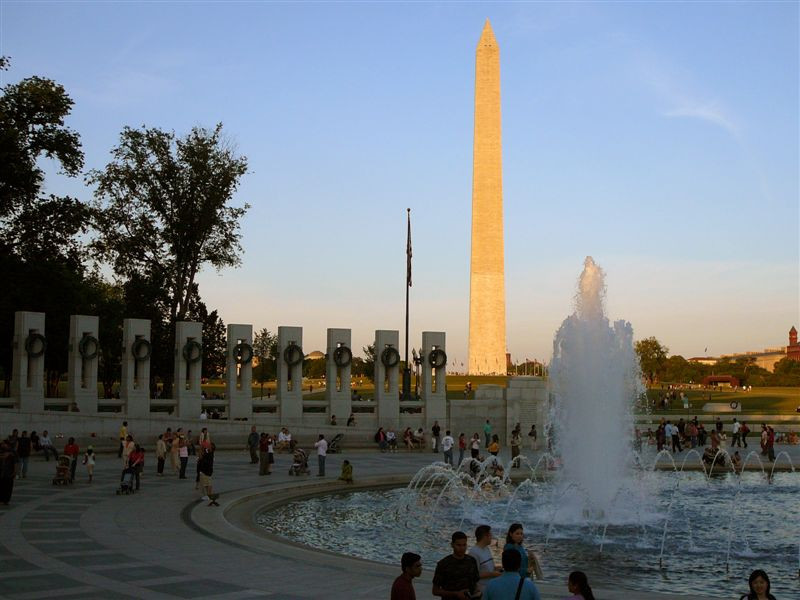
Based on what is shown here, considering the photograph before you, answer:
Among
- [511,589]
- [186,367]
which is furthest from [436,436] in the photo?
[511,589]

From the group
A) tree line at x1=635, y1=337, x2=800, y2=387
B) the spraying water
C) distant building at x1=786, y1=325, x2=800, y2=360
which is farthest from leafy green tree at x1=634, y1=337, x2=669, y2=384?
the spraying water

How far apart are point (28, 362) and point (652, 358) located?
102 m

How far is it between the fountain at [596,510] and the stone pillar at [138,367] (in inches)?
540

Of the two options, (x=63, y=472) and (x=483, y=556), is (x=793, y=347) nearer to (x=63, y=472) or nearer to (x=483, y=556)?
(x=63, y=472)

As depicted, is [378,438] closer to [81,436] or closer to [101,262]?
[81,436]

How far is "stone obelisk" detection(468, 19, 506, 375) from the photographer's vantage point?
7050cm

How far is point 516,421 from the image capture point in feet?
138

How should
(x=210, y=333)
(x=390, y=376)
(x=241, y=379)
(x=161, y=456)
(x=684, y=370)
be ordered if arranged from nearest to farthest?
(x=161, y=456)
(x=241, y=379)
(x=390, y=376)
(x=210, y=333)
(x=684, y=370)

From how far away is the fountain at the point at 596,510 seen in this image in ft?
51.4

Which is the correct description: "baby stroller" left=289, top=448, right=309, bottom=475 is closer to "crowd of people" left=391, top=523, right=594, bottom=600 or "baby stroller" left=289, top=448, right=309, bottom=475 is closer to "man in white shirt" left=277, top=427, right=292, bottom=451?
"man in white shirt" left=277, top=427, right=292, bottom=451

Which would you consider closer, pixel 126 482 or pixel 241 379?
pixel 126 482

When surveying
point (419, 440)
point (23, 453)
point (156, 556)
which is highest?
point (23, 453)

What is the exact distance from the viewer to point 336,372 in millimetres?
40094

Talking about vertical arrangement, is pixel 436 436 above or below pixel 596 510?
above
